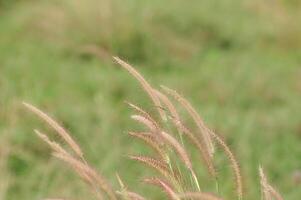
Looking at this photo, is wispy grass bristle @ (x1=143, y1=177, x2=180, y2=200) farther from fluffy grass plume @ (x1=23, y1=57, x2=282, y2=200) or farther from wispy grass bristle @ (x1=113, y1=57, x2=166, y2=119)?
wispy grass bristle @ (x1=113, y1=57, x2=166, y2=119)

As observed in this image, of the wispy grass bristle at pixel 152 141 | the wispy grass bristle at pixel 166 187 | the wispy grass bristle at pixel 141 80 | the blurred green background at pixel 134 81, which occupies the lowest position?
the blurred green background at pixel 134 81

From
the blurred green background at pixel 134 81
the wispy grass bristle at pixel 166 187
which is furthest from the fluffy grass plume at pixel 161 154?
the blurred green background at pixel 134 81

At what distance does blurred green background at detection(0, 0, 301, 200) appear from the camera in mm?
4004

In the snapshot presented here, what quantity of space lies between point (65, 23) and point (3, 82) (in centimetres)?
194

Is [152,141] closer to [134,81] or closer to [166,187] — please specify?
[166,187]

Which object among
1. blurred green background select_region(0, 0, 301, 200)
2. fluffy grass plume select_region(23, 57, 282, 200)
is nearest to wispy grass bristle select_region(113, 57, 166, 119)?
fluffy grass plume select_region(23, 57, 282, 200)

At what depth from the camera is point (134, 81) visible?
17.6 ft

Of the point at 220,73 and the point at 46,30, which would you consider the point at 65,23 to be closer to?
the point at 46,30

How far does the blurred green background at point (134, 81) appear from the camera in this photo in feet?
13.1

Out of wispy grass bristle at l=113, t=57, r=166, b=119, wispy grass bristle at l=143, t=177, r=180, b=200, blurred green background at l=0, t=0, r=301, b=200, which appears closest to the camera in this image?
wispy grass bristle at l=143, t=177, r=180, b=200

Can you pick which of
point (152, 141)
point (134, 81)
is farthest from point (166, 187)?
point (134, 81)

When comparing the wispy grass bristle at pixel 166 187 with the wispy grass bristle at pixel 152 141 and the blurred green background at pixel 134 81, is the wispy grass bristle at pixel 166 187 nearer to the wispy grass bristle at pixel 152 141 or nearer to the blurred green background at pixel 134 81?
the wispy grass bristle at pixel 152 141

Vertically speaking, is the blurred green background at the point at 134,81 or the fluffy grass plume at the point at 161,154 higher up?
the fluffy grass plume at the point at 161,154

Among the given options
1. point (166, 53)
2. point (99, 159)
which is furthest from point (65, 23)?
point (99, 159)
